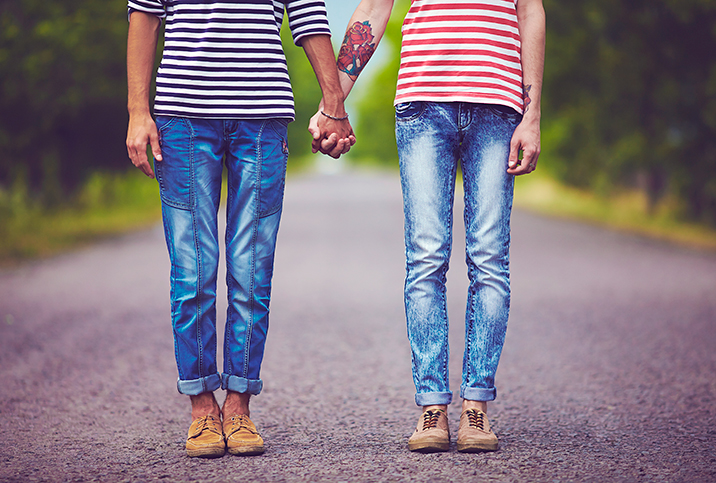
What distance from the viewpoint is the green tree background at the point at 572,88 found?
9797 mm

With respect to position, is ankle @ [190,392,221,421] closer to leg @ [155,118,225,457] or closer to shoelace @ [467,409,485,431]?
leg @ [155,118,225,457]

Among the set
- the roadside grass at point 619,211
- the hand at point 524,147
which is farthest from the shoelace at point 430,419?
the roadside grass at point 619,211

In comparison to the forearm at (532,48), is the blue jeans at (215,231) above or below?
below

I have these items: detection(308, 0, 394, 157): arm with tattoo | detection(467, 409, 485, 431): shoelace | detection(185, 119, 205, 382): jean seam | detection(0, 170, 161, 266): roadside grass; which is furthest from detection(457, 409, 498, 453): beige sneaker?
detection(0, 170, 161, 266): roadside grass

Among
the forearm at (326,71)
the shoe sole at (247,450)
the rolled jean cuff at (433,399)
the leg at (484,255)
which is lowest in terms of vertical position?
the shoe sole at (247,450)

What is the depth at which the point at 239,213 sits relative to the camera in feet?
9.25

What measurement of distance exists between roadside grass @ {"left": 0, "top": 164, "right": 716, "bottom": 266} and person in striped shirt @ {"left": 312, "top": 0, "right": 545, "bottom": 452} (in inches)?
277

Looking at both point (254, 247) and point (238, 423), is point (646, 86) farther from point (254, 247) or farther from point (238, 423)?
point (238, 423)

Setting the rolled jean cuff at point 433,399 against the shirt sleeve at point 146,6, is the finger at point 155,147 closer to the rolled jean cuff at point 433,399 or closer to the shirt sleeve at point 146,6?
the shirt sleeve at point 146,6

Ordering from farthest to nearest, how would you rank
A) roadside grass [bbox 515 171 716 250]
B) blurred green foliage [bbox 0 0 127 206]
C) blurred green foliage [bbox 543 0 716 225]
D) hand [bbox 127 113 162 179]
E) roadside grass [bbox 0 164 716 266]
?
roadside grass [bbox 515 171 716 250]
blurred green foliage [bbox 543 0 716 225]
roadside grass [bbox 0 164 716 266]
blurred green foliage [bbox 0 0 127 206]
hand [bbox 127 113 162 179]

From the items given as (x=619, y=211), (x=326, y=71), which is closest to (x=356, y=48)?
(x=326, y=71)

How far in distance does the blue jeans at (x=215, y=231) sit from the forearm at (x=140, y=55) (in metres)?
0.09

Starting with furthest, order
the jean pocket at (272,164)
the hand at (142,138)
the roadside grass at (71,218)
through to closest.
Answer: the roadside grass at (71,218) → the jean pocket at (272,164) → the hand at (142,138)

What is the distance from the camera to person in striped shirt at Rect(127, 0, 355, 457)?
2699mm
